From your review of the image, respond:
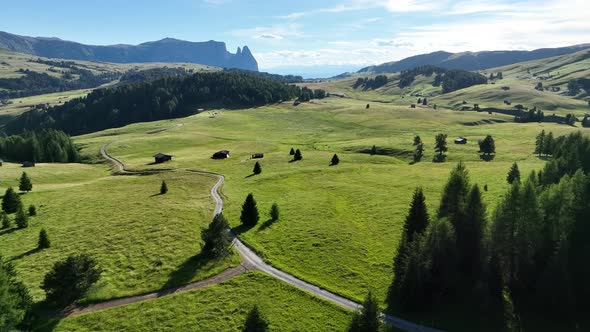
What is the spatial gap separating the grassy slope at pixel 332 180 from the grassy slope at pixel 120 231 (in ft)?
30.5

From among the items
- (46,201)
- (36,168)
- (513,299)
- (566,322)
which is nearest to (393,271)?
(513,299)

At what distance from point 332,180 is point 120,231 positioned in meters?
49.3

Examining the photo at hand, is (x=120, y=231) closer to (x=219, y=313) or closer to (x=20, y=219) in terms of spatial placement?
(x=20, y=219)

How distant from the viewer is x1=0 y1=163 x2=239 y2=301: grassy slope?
155 feet

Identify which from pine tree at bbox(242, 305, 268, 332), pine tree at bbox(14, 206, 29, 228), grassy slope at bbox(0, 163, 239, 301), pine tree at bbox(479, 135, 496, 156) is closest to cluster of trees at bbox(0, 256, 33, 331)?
grassy slope at bbox(0, 163, 239, 301)

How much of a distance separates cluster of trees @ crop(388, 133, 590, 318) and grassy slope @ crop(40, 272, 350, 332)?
373 inches

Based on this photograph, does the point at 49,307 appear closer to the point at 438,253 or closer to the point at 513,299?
the point at 438,253

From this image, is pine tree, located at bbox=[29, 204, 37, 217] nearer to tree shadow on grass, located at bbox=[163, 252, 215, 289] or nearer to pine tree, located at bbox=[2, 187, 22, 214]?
pine tree, located at bbox=[2, 187, 22, 214]

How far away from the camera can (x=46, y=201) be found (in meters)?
75.7

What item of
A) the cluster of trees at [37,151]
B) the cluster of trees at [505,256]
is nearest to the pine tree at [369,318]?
the cluster of trees at [505,256]

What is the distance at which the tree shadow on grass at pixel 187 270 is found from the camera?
4591 cm

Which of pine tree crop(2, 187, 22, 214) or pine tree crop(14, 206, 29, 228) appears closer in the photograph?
pine tree crop(14, 206, 29, 228)

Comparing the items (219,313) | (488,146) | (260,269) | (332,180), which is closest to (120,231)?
(260,269)

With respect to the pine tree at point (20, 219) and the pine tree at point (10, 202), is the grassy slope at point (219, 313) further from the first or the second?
the pine tree at point (10, 202)
